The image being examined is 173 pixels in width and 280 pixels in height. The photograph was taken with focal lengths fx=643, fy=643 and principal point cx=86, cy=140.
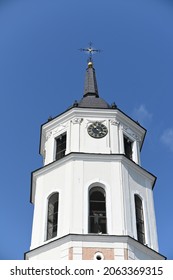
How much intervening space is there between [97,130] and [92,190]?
191 inches

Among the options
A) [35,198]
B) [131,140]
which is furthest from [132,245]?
[131,140]

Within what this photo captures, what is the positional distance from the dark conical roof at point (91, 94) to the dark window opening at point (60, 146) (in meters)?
2.68

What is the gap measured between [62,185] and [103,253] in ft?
18.0

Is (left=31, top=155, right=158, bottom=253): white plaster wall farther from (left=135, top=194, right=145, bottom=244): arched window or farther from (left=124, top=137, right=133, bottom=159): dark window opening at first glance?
(left=124, top=137, right=133, bottom=159): dark window opening

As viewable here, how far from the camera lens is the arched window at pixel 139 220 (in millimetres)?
34688

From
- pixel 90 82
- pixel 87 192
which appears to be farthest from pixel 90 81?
pixel 87 192

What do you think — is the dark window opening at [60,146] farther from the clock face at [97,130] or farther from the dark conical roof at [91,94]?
the dark conical roof at [91,94]

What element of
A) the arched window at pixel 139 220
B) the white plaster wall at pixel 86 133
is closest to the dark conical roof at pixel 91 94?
the white plaster wall at pixel 86 133

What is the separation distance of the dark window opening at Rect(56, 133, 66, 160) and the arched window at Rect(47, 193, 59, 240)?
3355mm

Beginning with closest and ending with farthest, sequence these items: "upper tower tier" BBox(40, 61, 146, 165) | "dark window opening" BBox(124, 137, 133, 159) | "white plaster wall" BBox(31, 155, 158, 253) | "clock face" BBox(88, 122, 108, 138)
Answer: "white plaster wall" BBox(31, 155, 158, 253), "upper tower tier" BBox(40, 61, 146, 165), "clock face" BBox(88, 122, 108, 138), "dark window opening" BBox(124, 137, 133, 159)

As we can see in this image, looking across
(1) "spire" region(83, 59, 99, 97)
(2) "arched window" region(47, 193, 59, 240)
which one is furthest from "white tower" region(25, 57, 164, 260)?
(1) "spire" region(83, 59, 99, 97)

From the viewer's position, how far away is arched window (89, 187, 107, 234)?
111 ft

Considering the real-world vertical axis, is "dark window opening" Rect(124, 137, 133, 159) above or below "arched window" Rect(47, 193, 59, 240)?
above

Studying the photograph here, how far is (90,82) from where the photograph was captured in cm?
4800
